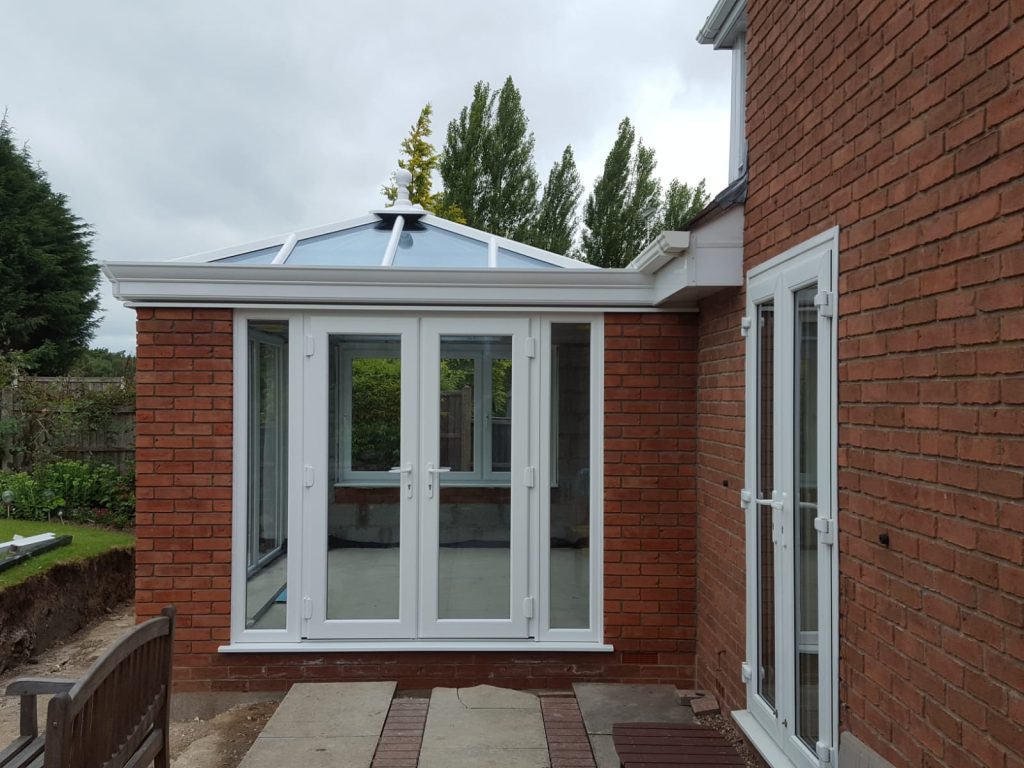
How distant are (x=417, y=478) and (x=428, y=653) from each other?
41.8 inches

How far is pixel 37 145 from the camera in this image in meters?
24.6

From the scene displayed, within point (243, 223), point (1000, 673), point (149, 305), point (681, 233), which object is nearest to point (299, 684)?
point (149, 305)

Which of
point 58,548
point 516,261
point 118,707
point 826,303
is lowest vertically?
point 58,548

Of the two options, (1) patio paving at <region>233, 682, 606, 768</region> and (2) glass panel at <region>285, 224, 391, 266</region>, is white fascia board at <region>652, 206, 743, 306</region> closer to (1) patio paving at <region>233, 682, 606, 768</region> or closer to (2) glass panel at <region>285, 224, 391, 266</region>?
(2) glass panel at <region>285, 224, 391, 266</region>

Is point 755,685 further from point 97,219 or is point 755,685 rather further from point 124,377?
point 97,219

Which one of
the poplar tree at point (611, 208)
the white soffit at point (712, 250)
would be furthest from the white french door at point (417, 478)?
the poplar tree at point (611, 208)

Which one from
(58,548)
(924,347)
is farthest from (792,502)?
(58,548)

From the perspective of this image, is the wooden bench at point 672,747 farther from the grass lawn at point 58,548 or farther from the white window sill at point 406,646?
the grass lawn at point 58,548

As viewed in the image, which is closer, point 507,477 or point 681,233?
point 681,233

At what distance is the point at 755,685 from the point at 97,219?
968 inches

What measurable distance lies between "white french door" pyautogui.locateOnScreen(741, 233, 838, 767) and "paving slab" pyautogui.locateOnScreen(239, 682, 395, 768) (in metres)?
1.94

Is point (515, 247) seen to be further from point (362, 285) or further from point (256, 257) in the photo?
point (256, 257)

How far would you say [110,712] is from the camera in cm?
278

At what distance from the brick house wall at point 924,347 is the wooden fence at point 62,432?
10.6 m
